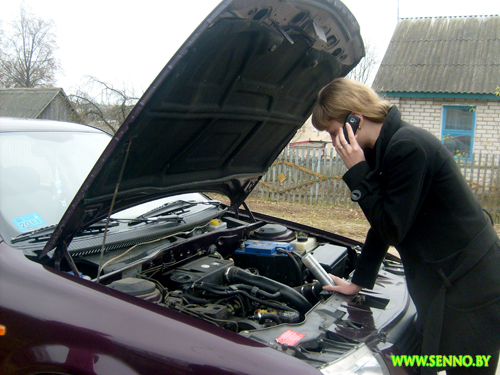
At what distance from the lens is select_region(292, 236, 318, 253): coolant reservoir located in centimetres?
303

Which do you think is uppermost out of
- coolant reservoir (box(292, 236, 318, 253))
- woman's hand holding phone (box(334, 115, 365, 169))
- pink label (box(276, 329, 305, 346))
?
woman's hand holding phone (box(334, 115, 365, 169))

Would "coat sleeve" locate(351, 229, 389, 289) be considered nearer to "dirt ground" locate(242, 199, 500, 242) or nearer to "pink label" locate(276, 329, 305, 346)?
"pink label" locate(276, 329, 305, 346)

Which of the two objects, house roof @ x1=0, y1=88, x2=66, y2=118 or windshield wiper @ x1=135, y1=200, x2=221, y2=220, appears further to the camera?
house roof @ x1=0, y1=88, x2=66, y2=118

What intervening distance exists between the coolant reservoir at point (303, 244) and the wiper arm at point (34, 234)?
1.69 m

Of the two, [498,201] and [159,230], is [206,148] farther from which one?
[498,201]

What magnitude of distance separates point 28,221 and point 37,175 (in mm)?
384

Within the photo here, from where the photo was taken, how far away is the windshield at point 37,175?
2139mm

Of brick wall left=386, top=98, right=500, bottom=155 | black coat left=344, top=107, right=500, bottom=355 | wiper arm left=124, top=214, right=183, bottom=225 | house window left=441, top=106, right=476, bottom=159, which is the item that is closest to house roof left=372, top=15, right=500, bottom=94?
brick wall left=386, top=98, right=500, bottom=155

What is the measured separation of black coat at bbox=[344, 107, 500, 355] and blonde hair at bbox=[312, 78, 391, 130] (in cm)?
9

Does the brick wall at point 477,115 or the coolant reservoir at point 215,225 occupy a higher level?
the brick wall at point 477,115

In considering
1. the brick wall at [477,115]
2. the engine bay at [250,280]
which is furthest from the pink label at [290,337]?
the brick wall at [477,115]

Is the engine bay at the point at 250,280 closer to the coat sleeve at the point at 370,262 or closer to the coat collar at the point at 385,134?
the coat sleeve at the point at 370,262

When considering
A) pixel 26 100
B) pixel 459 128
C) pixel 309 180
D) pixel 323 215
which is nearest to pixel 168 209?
pixel 323 215

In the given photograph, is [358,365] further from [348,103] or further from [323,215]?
[323,215]
